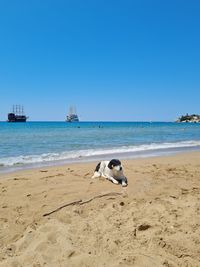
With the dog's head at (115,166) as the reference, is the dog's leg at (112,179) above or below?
below

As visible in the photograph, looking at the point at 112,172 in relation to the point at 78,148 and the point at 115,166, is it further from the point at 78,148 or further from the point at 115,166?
the point at 78,148

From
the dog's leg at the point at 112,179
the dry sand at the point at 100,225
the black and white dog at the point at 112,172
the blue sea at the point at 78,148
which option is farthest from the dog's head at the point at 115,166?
the blue sea at the point at 78,148

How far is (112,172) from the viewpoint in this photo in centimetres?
759

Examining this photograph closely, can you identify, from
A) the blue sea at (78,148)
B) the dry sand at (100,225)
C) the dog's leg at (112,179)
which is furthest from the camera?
the blue sea at (78,148)

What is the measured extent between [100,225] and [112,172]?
314cm

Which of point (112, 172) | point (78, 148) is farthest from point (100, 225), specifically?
point (78, 148)

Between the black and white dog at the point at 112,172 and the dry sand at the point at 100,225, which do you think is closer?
the dry sand at the point at 100,225

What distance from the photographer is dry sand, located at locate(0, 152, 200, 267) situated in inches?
143

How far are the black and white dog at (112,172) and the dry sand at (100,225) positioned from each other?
458mm

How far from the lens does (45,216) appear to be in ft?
16.4

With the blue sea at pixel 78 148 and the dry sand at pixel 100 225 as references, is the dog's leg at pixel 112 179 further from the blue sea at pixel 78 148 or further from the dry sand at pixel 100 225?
the blue sea at pixel 78 148

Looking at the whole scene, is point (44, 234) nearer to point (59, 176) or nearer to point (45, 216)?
point (45, 216)

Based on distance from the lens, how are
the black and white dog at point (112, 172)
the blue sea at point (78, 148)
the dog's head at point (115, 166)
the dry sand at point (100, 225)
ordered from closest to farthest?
the dry sand at point (100, 225) → the black and white dog at point (112, 172) → the dog's head at point (115, 166) → the blue sea at point (78, 148)

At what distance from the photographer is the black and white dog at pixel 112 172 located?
738 cm
